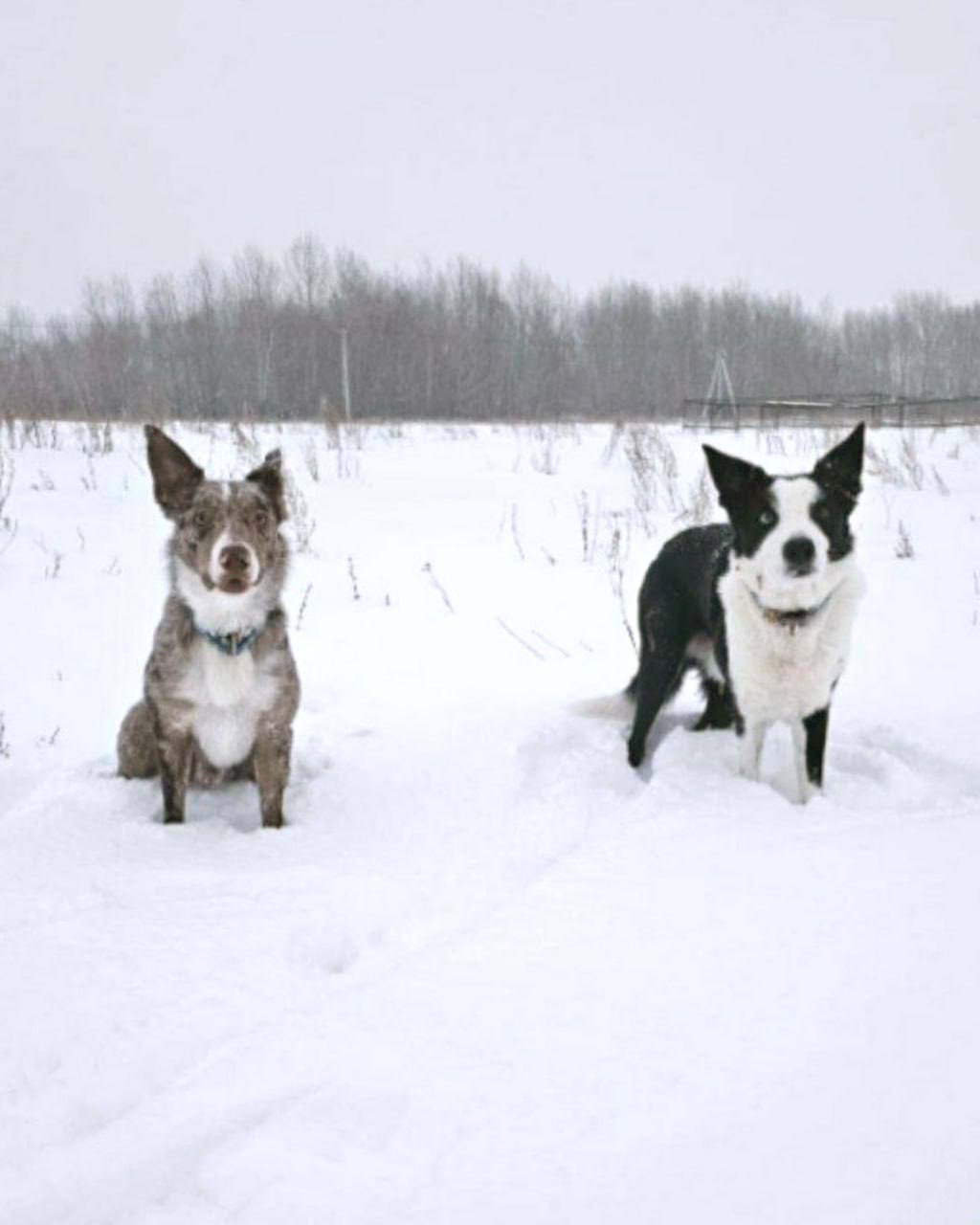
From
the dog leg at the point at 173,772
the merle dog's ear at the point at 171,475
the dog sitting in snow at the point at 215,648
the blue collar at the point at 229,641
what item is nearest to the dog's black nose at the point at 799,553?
the dog sitting in snow at the point at 215,648

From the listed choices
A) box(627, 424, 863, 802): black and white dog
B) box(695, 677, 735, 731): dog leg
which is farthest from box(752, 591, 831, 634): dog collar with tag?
box(695, 677, 735, 731): dog leg

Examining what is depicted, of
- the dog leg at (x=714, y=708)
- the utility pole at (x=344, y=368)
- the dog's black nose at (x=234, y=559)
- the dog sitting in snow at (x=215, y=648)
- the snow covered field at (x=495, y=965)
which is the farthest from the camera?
the utility pole at (x=344, y=368)

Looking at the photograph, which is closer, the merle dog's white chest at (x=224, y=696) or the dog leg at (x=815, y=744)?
the merle dog's white chest at (x=224, y=696)

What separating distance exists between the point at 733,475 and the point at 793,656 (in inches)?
29.6

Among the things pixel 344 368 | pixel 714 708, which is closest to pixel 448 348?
pixel 344 368

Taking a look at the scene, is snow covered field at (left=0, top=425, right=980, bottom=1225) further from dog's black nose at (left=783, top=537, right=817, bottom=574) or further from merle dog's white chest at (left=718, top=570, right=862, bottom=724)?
dog's black nose at (left=783, top=537, right=817, bottom=574)

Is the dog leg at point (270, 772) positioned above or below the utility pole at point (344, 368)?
below

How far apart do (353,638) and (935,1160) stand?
4.99m

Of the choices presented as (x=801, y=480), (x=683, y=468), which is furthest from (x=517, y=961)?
(x=683, y=468)

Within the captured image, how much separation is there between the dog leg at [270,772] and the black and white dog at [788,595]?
1.86m

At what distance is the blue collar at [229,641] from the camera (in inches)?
132

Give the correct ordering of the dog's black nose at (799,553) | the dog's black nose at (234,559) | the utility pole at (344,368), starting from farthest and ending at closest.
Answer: the utility pole at (344,368), the dog's black nose at (799,553), the dog's black nose at (234,559)

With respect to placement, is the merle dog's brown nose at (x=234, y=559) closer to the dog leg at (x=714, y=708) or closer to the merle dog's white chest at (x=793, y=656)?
the merle dog's white chest at (x=793, y=656)

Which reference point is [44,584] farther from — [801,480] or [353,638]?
[801,480]
